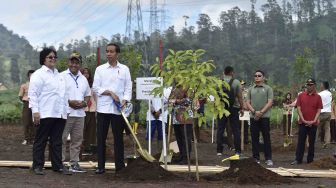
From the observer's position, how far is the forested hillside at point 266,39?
8371 cm

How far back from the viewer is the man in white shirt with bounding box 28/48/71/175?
31.8 ft

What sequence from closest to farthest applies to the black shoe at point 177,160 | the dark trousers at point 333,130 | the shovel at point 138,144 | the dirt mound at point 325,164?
the shovel at point 138,144 → the dirt mound at point 325,164 → the black shoe at point 177,160 → the dark trousers at point 333,130

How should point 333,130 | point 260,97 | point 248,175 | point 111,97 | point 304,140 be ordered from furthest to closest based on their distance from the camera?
point 333,130 < point 304,140 < point 260,97 < point 111,97 < point 248,175

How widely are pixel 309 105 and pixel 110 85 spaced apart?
501cm

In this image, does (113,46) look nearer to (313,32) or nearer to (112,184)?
(112,184)

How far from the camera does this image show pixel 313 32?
11938 centimetres

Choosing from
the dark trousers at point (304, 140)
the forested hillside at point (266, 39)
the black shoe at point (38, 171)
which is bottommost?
the black shoe at point (38, 171)

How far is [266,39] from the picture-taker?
11269 centimetres

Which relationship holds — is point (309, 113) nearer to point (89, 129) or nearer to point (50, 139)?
point (89, 129)

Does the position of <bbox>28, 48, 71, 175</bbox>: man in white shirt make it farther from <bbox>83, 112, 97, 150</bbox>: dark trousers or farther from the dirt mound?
the dirt mound

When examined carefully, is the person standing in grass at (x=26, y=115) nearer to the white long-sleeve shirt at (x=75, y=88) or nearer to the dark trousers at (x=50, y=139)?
the white long-sleeve shirt at (x=75, y=88)

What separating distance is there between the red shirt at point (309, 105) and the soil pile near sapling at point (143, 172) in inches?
180

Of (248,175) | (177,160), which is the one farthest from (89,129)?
(248,175)

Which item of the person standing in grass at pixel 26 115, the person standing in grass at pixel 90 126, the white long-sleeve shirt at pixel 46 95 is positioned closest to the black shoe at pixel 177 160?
the person standing in grass at pixel 90 126
